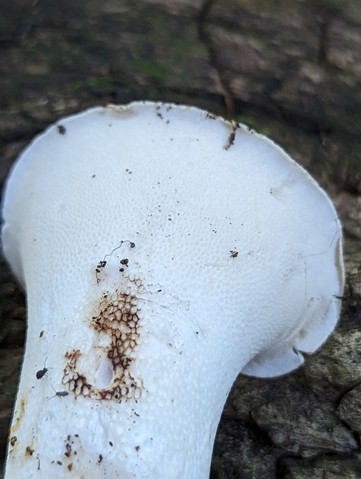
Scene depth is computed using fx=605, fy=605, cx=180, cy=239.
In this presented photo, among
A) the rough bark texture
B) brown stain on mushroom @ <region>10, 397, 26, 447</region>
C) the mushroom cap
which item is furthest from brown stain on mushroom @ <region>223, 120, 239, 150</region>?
brown stain on mushroom @ <region>10, 397, 26, 447</region>

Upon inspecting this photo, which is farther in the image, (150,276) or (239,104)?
(239,104)

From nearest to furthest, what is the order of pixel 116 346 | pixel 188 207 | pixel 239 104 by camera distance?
pixel 116 346, pixel 188 207, pixel 239 104

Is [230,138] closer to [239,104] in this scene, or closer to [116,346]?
[239,104]

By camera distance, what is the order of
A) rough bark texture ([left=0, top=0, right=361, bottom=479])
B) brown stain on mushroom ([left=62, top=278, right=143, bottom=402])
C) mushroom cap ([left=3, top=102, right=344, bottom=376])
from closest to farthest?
brown stain on mushroom ([left=62, top=278, right=143, bottom=402])
mushroom cap ([left=3, top=102, right=344, bottom=376])
rough bark texture ([left=0, top=0, right=361, bottom=479])

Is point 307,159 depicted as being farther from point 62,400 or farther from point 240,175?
point 62,400

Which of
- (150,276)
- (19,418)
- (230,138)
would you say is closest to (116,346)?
(150,276)

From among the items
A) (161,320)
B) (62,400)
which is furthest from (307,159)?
(62,400)

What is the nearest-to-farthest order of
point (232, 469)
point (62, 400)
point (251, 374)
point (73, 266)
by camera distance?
point (62, 400)
point (73, 266)
point (251, 374)
point (232, 469)

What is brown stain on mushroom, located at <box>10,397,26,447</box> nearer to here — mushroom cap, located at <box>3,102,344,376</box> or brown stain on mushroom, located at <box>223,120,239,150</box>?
mushroom cap, located at <box>3,102,344,376</box>
